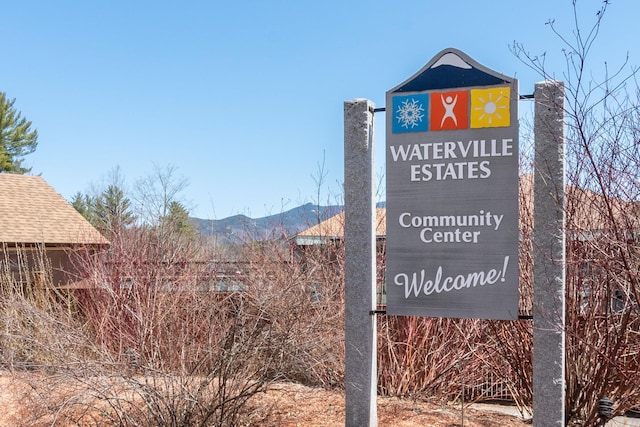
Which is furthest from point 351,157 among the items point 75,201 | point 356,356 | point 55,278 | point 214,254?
point 75,201

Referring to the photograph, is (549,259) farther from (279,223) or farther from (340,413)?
(279,223)

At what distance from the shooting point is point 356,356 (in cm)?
524

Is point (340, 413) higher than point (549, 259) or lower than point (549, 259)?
lower

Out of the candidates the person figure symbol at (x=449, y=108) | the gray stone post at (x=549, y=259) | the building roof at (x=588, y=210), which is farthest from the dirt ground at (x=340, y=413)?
the person figure symbol at (x=449, y=108)

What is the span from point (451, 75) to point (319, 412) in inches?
125

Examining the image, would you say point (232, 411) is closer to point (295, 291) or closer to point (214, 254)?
point (295, 291)

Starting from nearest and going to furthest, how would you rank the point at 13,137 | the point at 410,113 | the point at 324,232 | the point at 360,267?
the point at 410,113
the point at 360,267
the point at 324,232
the point at 13,137

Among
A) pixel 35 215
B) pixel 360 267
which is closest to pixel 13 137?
pixel 35 215

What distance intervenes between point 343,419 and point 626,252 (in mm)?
2726

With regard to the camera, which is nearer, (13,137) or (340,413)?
(340,413)

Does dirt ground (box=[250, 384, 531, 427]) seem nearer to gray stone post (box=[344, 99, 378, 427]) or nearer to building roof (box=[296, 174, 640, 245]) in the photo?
gray stone post (box=[344, 99, 378, 427])

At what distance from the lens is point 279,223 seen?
420 inches

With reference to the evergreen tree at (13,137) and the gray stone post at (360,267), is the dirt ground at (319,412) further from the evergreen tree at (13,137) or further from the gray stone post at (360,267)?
the evergreen tree at (13,137)

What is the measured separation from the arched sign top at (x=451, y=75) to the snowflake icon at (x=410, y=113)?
11cm
